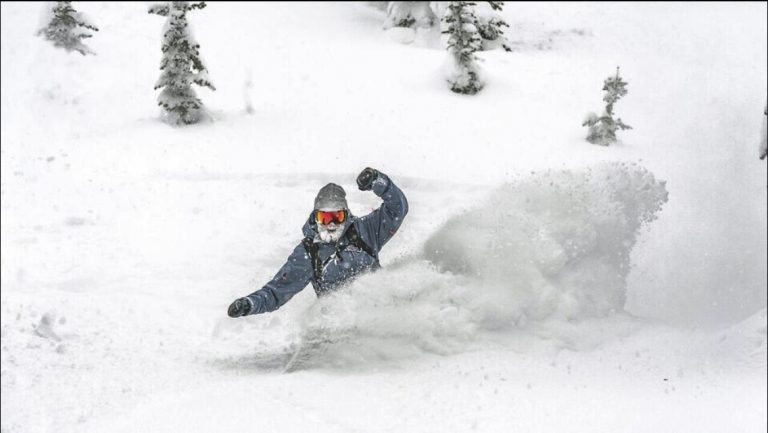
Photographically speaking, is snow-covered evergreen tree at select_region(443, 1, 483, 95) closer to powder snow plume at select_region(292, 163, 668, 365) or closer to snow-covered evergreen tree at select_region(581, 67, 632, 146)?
snow-covered evergreen tree at select_region(581, 67, 632, 146)

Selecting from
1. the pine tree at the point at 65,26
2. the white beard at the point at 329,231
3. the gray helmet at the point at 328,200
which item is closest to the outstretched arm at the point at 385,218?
the white beard at the point at 329,231

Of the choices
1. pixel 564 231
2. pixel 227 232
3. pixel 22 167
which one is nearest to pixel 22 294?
pixel 227 232

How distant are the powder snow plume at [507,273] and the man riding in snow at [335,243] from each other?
0.35 m

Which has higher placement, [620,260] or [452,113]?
[452,113]

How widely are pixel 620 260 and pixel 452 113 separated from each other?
203 inches

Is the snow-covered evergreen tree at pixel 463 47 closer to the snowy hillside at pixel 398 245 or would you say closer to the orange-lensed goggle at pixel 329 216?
the snowy hillside at pixel 398 245

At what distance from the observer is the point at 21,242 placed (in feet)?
35.7

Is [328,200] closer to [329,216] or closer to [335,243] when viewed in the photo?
[329,216]

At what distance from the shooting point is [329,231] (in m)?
7.73

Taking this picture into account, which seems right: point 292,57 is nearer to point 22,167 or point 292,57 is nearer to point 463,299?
point 22,167

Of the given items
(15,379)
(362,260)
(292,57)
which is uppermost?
(292,57)

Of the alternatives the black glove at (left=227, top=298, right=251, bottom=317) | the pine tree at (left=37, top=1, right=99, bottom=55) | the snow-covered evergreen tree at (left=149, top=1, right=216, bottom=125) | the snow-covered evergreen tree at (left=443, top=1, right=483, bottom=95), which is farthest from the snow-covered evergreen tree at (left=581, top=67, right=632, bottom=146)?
the pine tree at (left=37, top=1, right=99, bottom=55)

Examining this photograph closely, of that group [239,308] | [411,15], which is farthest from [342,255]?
[411,15]

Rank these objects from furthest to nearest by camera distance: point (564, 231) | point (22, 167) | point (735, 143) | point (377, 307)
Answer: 1. point (735, 143)
2. point (22, 167)
3. point (564, 231)
4. point (377, 307)
